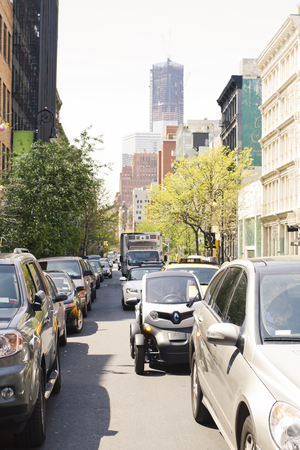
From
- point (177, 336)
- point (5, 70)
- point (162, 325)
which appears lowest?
point (177, 336)

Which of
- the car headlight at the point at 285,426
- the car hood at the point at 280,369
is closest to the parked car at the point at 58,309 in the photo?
the car hood at the point at 280,369

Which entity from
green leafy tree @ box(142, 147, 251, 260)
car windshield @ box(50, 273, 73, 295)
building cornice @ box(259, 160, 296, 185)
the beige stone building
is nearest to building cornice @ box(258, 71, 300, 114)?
the beige stone building

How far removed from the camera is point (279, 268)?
4516 mm

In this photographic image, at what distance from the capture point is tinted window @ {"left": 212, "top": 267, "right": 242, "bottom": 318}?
16.8 feet

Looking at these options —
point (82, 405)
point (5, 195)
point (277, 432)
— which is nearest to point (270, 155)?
point (5, 195)

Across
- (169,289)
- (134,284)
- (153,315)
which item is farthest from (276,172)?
(153,315)

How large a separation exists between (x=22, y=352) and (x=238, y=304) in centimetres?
197

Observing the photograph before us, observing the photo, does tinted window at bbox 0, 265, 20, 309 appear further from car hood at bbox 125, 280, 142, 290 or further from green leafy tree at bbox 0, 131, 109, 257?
green leafy tree at bbox 0, 131, 109, 257

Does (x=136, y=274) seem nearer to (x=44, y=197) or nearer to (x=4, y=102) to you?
(x=44, y=197)

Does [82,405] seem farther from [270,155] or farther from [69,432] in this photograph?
[270,155]

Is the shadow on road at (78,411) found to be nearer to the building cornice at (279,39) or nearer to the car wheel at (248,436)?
the car wheel at (248,436)

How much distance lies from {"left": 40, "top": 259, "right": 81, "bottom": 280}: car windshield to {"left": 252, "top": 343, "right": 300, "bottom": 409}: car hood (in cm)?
1468

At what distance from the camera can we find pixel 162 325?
29.2 ft

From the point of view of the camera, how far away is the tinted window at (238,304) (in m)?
4.35
